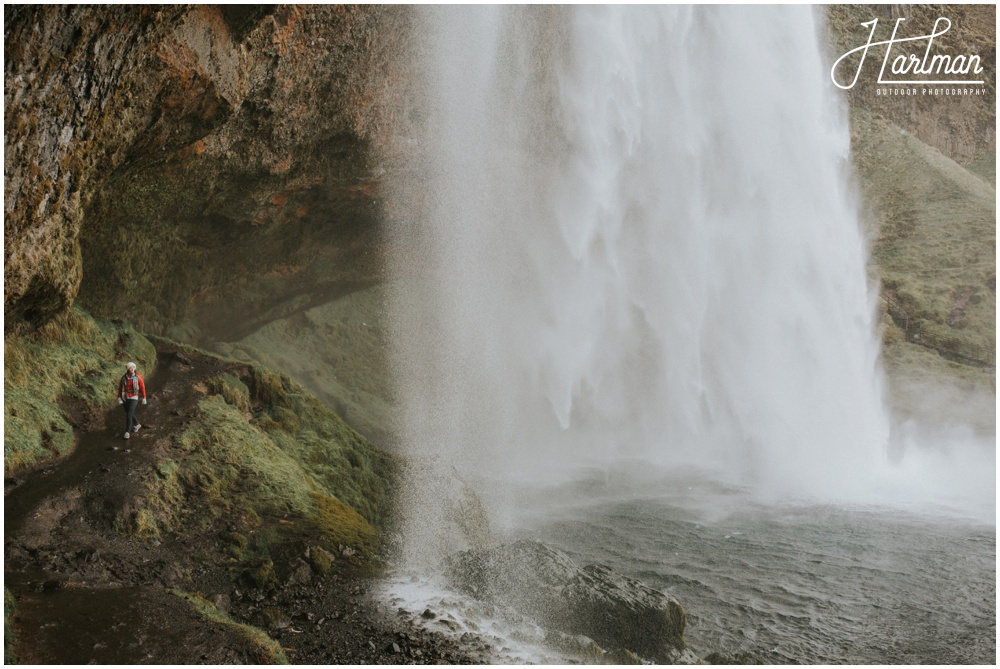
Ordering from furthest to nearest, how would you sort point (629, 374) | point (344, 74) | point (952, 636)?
point (629, 374), point (344, 74), point (952, 636)

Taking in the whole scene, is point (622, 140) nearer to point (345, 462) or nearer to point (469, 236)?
point (469, 236)

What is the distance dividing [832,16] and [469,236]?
76.7 ft

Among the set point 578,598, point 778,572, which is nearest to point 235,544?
point 578,598

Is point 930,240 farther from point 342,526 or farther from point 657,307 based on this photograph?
point 342,526

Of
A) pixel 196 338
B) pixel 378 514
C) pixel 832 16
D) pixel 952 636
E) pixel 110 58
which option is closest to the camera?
pixel 110 58

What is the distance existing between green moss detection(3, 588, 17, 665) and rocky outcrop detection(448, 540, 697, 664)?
13.3ft

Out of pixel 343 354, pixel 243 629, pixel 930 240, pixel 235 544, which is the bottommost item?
pixel 243 629

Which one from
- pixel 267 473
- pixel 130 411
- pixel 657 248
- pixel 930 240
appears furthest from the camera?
pixel 930 240

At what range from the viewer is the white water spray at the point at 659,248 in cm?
1484

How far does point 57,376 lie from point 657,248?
1283 centimetres

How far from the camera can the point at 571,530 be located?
37.4 ft

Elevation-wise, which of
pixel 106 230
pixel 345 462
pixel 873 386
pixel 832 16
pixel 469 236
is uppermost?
pixel 832 16

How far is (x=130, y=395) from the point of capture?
28.0ft

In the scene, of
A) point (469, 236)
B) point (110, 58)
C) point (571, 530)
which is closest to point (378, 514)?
point (571, 530)
